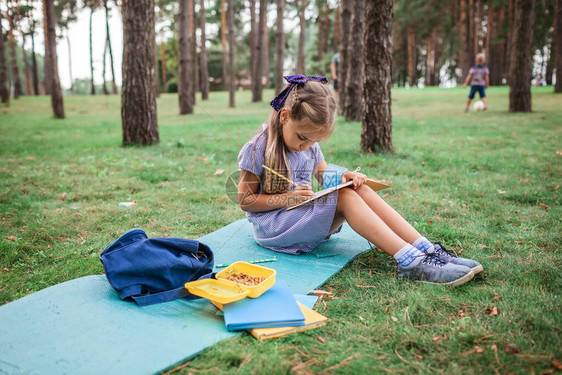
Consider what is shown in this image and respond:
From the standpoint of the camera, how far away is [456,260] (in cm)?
239

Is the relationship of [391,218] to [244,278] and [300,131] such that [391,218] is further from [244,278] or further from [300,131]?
[244,278]

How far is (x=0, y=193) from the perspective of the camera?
4219mm

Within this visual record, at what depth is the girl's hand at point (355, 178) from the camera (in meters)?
2.53

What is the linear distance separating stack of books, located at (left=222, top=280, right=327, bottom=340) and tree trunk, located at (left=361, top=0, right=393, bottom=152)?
159 inches

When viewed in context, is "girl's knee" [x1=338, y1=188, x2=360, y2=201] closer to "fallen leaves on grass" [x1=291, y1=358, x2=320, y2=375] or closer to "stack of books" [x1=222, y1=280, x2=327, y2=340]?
"stack of books" [x1=222, y1=280, x2=327, y2=340]

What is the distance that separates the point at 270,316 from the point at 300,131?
1151 millimetres

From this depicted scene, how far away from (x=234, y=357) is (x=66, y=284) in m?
1.15

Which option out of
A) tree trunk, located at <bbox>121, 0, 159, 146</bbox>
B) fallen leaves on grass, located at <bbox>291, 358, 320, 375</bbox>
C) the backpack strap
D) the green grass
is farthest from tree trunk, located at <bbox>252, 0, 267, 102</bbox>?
fallen leaves on grass, located at <bbox>291, 358, 320, 375</bbox>

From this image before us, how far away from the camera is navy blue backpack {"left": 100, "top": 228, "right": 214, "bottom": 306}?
6.88ft

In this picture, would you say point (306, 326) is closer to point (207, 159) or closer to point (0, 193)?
point (0, 193)

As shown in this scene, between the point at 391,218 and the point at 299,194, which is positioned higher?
the point at 299,194

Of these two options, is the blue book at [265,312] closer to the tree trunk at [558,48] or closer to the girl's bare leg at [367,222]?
the girl's bare leg at [367,222]

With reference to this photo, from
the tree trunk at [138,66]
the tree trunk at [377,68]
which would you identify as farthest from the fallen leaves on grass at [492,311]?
the tree trunk at [138,66]

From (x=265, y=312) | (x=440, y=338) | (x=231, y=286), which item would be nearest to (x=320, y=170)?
(x=231, y=286)
